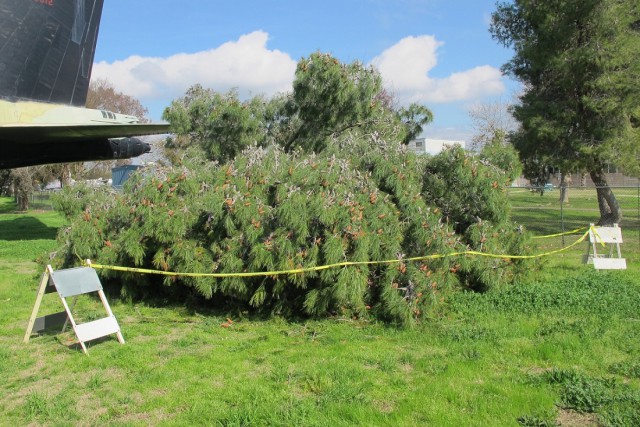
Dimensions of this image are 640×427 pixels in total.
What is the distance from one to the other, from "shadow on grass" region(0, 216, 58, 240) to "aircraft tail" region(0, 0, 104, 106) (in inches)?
185

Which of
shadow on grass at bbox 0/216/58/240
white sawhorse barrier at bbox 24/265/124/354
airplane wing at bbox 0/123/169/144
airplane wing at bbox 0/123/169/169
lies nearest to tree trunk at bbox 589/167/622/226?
airplane wing at bbox 0/123/169/144

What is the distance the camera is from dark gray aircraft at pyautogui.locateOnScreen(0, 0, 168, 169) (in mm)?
14781

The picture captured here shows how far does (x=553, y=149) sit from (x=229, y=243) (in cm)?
1397

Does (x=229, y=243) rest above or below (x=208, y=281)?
above

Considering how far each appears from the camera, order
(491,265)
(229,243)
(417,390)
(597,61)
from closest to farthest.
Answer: (417,390), (229,243), (491,265), (597,61)

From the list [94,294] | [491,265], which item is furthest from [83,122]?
[491,265]

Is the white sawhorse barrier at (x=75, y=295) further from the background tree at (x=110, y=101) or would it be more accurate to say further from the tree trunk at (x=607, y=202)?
the background tree at (x=110, y=101)

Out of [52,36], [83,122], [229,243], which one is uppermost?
[52,36]

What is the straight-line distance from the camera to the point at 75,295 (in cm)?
571

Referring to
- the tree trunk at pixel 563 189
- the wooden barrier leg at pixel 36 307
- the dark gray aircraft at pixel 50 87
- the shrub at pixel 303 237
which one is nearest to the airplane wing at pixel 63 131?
the dark gray aircraft at pixel 50 87

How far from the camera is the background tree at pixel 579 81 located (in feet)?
49.3

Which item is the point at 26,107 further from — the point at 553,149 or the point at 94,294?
the point at 553,149

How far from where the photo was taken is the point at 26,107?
15.9 m

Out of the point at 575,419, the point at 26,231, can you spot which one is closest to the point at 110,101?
the point at 26,231
